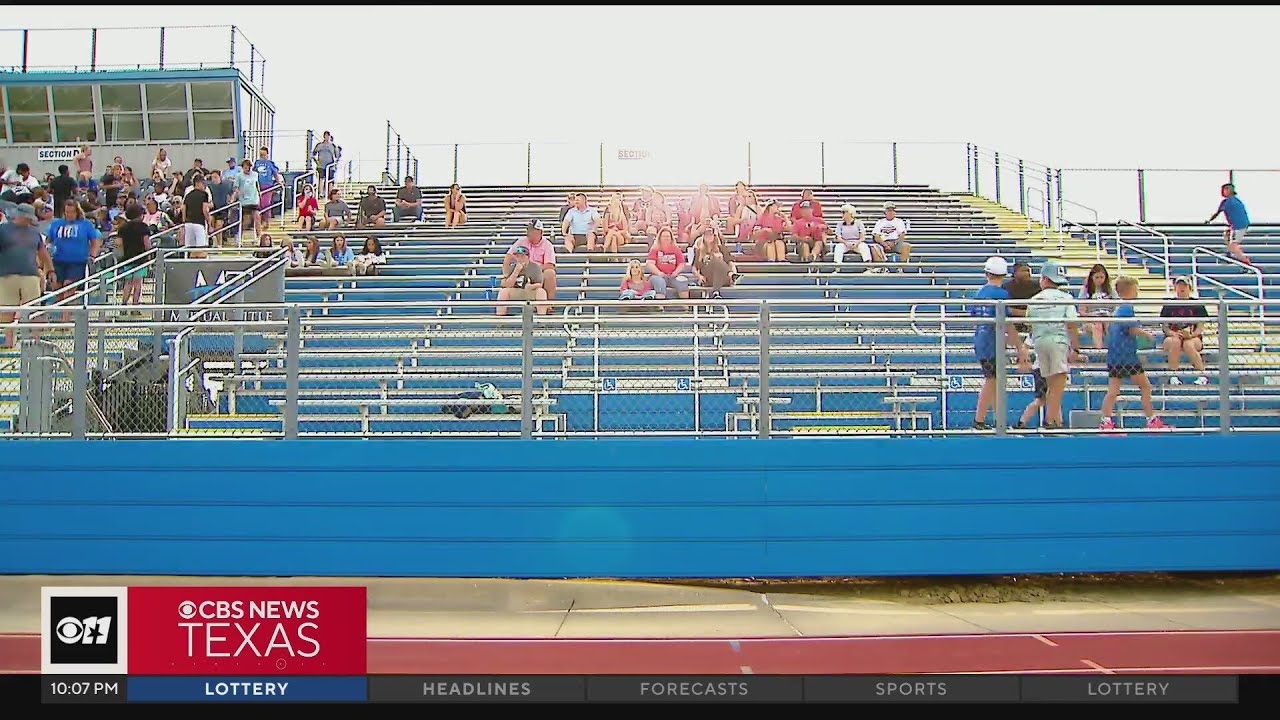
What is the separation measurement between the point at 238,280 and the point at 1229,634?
925 cm

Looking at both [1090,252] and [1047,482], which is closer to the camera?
[1047,482]

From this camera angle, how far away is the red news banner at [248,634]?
16.0 feet

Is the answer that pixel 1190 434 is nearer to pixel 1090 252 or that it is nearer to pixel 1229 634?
pixel 1229 634

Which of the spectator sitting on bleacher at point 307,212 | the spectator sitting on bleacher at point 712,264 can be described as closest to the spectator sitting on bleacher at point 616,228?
the spectator sitting on bleacher at point 712,264

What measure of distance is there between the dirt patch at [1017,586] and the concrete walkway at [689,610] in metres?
0.07

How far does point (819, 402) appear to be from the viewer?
26.6 feet

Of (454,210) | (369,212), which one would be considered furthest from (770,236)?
(369,212)

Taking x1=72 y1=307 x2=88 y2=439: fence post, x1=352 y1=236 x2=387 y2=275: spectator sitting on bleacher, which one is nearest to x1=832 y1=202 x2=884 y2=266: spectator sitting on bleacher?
x1=352 y1=236 x2=387 y2=275: spectator sitting on bleacher

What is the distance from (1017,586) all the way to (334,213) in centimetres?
1314

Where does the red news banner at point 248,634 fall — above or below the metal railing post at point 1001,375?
below

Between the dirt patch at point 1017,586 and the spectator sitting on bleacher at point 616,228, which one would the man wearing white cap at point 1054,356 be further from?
the spectator sitting on bleacher at point 616,228

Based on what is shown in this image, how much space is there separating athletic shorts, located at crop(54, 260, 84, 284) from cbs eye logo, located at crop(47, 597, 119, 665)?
329 inches

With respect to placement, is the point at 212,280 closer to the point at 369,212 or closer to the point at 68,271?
the point at 68,271
